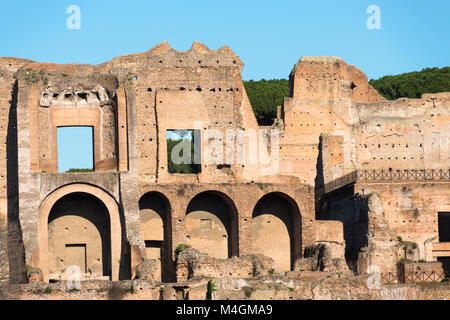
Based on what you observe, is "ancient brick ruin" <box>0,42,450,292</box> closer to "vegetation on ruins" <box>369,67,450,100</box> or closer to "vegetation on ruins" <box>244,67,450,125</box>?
"vegetation on ruins" <box>244,67,450,125</box>

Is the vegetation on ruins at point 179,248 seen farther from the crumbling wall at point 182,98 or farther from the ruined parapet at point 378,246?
the ruined parapet at point 378,246

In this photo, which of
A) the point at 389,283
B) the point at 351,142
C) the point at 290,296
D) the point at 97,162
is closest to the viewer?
the point at 290,296

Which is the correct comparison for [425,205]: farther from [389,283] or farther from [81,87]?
[81,87]

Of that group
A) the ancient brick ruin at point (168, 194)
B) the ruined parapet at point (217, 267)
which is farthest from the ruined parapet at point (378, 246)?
the ruined parapet at point (217, 267)

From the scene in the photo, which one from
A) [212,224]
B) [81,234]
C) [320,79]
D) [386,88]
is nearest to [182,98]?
[212,224]

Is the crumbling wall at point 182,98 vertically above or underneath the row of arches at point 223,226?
above

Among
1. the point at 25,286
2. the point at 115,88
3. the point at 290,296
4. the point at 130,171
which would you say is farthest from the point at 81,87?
the point at 290,296

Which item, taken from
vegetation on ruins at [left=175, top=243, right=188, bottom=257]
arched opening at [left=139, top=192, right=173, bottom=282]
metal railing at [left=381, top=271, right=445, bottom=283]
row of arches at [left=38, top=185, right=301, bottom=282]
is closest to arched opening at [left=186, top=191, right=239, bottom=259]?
row of arches at [left=38, top=185, right=301, bottom=282]

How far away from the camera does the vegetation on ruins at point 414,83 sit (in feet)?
219

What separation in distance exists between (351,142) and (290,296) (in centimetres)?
1740

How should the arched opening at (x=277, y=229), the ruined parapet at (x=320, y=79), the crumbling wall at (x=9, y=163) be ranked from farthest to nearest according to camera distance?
the ruined parapet at (x=320, y=79) → the arched opening at (x=277, y=229) → the crumbling wall at (x=9, y=163)

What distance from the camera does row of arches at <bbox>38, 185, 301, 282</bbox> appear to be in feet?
152

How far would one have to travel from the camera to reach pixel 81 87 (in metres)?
48.7

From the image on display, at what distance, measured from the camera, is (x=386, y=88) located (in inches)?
2763
